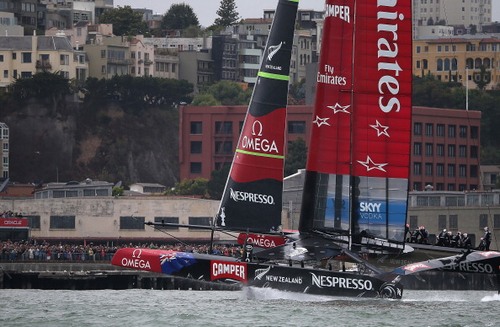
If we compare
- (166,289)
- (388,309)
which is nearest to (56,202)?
(166,289)

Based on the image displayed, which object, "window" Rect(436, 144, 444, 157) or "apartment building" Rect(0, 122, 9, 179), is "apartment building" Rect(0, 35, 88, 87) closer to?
"apartment building" Rect(0, 122, 9, 179)

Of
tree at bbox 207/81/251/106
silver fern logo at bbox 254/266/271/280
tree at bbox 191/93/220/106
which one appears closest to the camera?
silver fern logo at bbox 254/266/271/280

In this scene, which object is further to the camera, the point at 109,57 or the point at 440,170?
the point at 109,57

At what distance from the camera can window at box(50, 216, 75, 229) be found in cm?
10500

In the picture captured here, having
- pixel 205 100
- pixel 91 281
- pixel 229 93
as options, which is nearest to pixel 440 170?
pixel 205 100

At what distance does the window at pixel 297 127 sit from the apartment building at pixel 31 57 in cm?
3777

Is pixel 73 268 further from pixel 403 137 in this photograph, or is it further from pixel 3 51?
pixel 3 51

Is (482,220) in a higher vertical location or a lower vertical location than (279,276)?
higher

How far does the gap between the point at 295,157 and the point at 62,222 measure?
37.5 meters

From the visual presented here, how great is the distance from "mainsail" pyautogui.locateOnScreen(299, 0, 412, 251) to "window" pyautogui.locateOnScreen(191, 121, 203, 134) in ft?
293

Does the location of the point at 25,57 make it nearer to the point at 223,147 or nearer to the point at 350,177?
the point at 223,147

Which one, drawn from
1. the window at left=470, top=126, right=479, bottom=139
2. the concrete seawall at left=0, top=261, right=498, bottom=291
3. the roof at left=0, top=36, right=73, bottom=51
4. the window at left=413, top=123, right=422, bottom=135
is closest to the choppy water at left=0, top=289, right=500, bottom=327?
the concrete seawall at left=0, top=261, right=498, bottom=291

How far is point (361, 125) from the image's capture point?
5669cm

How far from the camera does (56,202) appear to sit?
105 m
